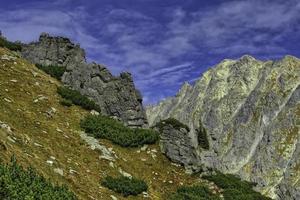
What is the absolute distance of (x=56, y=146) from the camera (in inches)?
881

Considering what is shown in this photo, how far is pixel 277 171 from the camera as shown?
490ft

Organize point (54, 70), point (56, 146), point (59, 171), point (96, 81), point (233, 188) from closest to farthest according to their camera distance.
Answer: point (59, 171)
point (56, 146)
point (233, 188)
point (54, 70)
point (96, 81)

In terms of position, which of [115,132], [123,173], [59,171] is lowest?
[59,171]

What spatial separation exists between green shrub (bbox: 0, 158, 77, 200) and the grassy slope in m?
2.09

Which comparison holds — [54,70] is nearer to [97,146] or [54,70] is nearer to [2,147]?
[97,146]

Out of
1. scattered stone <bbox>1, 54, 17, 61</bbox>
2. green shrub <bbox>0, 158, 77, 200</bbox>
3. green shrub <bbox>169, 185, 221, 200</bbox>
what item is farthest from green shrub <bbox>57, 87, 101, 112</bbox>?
green shrub <bbox>0, 158, 77, 200</bbox>

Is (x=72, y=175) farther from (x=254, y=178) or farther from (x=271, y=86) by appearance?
(x=271, y=86)

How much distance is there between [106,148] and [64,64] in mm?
13123

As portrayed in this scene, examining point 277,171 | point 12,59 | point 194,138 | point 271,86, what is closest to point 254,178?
point 277,171

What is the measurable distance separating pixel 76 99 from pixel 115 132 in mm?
3726

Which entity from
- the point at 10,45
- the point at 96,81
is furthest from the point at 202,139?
the point at 10,45

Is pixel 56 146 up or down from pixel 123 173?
up

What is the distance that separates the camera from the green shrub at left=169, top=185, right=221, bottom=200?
2294cm

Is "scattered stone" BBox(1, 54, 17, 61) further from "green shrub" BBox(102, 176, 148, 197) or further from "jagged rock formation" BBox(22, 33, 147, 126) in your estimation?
"green shrub" BBox(102, 176, 148, 197)
